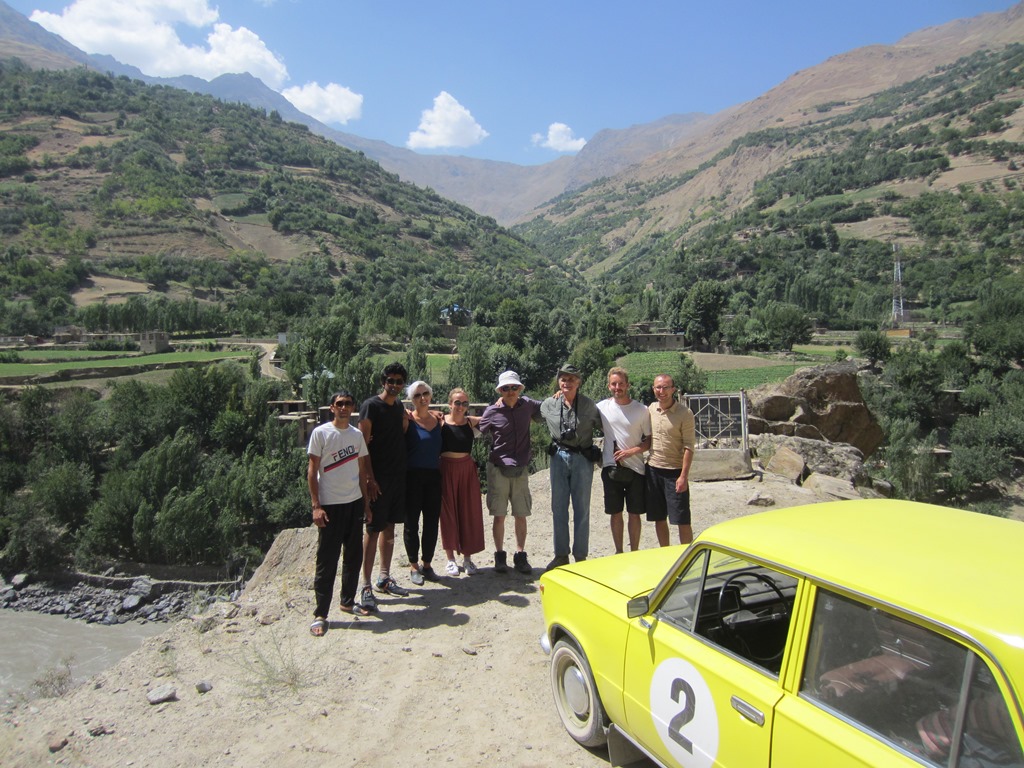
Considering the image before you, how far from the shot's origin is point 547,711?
4.01 metres

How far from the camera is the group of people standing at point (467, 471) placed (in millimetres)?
5266

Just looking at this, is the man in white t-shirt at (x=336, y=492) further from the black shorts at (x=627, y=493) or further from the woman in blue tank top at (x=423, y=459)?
the black shorts at (x=627, y=493)

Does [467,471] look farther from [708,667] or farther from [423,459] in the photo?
[708,667]

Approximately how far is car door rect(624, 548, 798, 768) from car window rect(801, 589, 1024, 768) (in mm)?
224

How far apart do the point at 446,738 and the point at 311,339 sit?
52417 millimetres

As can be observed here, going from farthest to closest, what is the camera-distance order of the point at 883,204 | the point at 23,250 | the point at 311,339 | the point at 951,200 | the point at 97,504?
the point at 883,204
the point at 951,200
the point at 23,250
the point at 311,339
the point at 97,504

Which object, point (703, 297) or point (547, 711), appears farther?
point (703, 297)

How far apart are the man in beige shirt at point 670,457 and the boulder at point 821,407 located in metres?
11.9

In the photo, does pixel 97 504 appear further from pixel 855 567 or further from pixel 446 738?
pixel 855 567

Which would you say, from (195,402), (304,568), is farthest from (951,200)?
(304,568)

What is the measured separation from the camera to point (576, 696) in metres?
3.66

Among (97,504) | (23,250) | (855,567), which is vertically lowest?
(97,504)

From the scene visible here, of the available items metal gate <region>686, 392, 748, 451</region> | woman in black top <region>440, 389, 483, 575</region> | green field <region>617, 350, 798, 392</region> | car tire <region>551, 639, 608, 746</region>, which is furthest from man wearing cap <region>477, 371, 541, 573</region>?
green field <region>617, 350, 798, 392</region>

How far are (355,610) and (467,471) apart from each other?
5.05 feet
